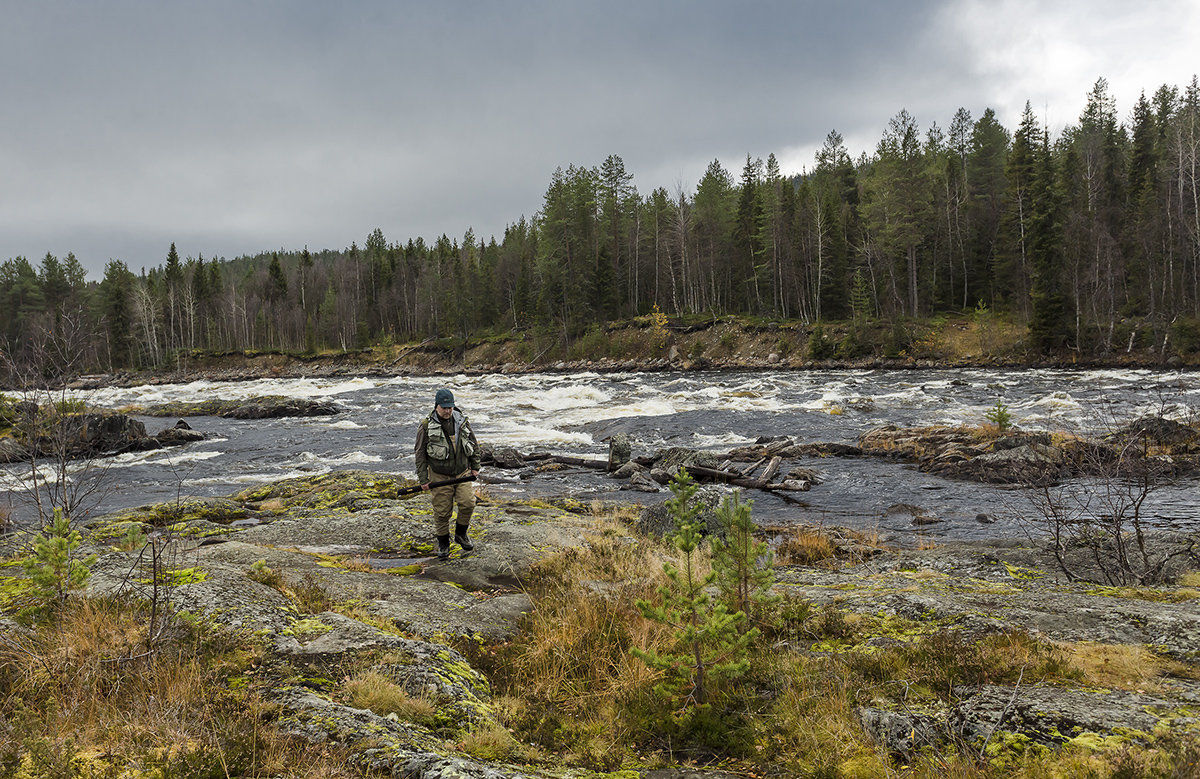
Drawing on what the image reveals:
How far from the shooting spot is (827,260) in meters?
63.4

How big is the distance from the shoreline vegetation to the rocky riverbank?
31479mm

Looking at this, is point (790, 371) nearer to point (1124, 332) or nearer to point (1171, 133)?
point (1124, 332)

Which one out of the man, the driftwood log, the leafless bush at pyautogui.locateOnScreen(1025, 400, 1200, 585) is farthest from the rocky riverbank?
the driftwood log

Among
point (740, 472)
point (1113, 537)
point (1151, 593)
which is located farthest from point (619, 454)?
point (1151, 593)

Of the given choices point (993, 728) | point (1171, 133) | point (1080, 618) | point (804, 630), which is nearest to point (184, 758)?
point (993, 728)

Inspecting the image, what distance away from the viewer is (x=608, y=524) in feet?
39.5

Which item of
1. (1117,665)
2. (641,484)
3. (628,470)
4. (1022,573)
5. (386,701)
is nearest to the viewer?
(386,701)

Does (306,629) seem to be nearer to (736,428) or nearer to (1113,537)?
(1113,537)

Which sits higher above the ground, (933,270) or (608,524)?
(933,270)

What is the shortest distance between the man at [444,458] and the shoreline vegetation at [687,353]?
30.3 m

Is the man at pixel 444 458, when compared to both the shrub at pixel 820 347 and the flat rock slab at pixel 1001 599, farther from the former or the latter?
the shrub at pixel 820 347

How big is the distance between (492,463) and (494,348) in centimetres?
5795

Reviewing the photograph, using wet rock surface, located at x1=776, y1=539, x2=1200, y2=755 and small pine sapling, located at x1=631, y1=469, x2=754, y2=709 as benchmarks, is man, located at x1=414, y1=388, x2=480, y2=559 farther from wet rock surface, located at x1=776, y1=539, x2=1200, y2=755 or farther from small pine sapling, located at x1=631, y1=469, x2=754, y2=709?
wet rock surface, located at x1=776, y1=539, x2=1200, y2=755

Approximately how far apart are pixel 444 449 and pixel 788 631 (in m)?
5.18
